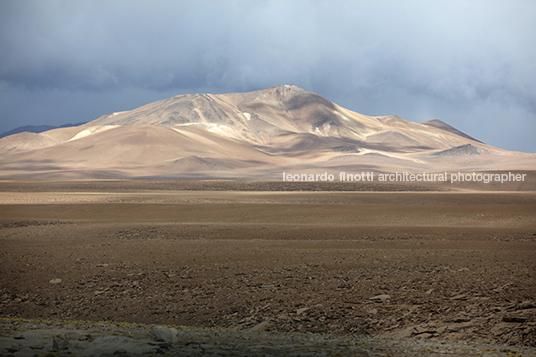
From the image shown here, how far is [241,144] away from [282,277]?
376 ft

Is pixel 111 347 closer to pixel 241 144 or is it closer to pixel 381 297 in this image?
pixel 381 297

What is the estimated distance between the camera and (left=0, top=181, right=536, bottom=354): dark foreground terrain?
814 cm

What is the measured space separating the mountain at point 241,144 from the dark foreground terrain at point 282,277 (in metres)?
53.8

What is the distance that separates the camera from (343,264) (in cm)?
1213

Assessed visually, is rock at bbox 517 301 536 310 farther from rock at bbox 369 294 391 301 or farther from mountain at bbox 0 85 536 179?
mountain at bbox 0 85 536 179

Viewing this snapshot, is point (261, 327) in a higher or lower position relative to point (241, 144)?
lower

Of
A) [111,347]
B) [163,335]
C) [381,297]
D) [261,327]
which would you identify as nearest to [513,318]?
[381,297]

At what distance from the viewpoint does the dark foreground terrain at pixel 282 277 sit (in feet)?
26.7

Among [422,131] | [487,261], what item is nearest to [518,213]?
[487,261]

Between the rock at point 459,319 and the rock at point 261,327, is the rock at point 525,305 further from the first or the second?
the rock at point 261,327

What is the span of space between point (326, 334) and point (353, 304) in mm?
1353

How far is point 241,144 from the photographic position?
12475 centimetres

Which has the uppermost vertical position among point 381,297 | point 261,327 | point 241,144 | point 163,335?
point 241,144

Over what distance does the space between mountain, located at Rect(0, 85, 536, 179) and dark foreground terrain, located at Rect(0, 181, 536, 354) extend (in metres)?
53.8
